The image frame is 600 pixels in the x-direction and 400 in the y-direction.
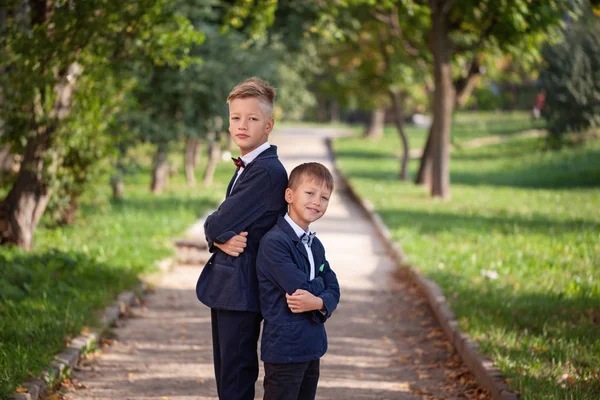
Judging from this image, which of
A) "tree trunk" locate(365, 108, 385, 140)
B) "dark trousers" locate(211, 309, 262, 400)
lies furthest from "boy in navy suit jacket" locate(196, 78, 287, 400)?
"tree trunk" locate(365, 108, 385, 140)

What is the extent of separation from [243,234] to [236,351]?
23.5 inches

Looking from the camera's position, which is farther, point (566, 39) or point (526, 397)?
point (566, 39)

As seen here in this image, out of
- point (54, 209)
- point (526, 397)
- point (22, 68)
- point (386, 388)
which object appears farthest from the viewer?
point (54, 209)

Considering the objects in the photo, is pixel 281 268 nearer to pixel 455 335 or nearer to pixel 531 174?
pixel 455 335

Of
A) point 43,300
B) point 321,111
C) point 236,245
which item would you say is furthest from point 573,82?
point 321,111

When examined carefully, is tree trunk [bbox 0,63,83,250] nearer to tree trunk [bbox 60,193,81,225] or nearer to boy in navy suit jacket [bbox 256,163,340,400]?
tree trunk [bbox 60,193,81,225]

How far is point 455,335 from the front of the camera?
7473mm

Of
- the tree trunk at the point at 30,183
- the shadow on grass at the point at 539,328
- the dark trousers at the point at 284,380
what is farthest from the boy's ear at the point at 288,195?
the tree trunk at the point at 30,183

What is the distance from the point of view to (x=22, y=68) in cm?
882

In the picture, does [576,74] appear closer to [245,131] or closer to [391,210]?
[391,210]

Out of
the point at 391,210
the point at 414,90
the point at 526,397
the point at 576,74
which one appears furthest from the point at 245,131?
the point at 414,90

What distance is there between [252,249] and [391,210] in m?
13.7

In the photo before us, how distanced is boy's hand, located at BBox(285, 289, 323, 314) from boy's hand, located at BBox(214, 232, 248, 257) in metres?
0.35

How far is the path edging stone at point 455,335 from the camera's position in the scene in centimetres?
580
